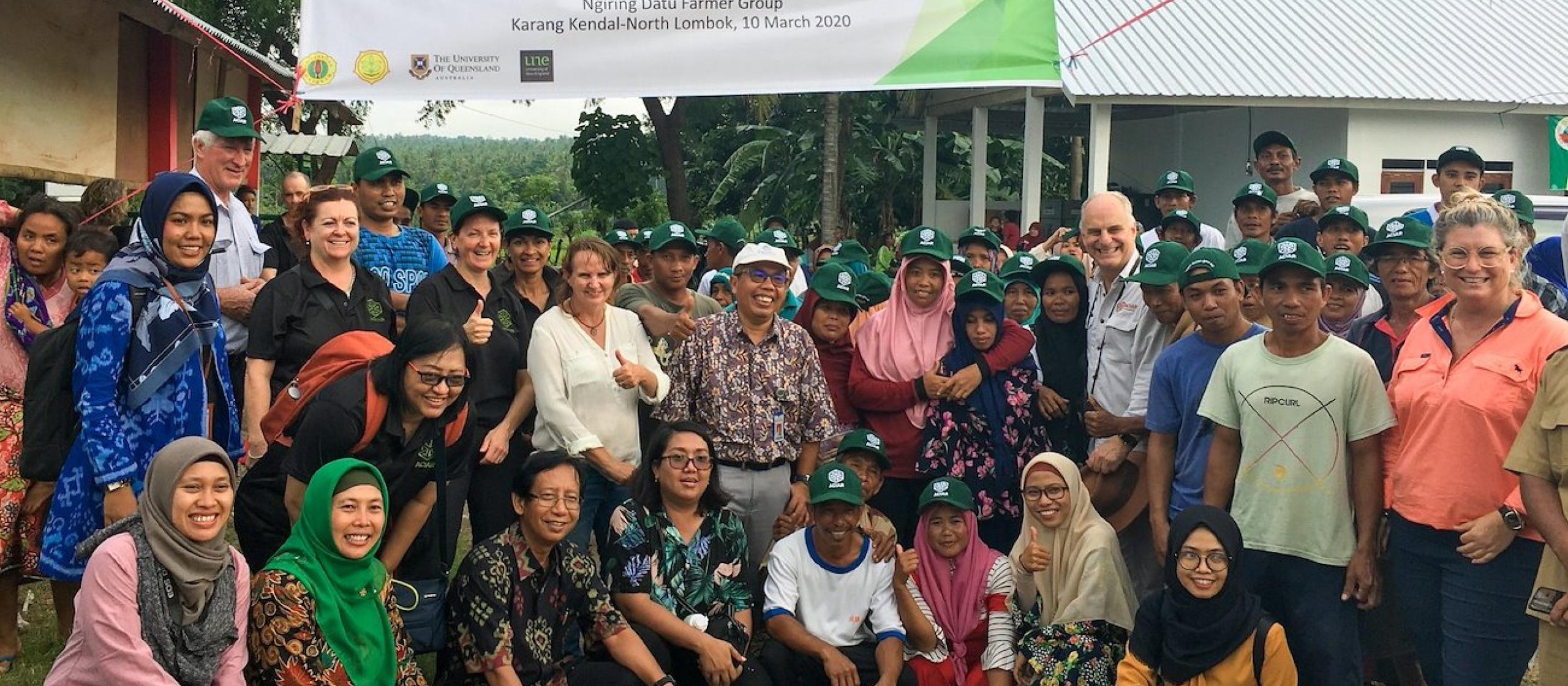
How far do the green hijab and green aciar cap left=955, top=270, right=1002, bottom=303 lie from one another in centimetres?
243

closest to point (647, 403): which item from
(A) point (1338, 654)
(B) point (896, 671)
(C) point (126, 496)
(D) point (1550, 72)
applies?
(B) point (896, 671)

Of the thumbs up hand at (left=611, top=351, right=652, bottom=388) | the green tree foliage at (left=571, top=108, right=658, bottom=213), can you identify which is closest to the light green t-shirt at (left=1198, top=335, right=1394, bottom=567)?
the thumbs up hand at (left=611, top=351, right=652, bottom=388)

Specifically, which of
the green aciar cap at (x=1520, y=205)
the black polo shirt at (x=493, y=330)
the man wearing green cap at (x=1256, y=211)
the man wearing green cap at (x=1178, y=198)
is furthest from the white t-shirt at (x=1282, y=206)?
the black polo shirt at (x=493, y=330)

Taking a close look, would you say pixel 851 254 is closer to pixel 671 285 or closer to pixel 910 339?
pixel 671 285

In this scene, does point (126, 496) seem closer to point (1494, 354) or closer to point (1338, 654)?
point (1338, 654)

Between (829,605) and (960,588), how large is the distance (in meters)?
0.52

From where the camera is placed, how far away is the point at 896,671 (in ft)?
16.0

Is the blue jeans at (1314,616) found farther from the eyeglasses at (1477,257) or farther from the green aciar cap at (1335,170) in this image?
the green aciar cap at (1335,170)

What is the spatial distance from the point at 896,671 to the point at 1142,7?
39.7 feet

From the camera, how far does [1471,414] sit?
393 centimetres

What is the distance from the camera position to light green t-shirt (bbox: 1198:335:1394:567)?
4246 mm

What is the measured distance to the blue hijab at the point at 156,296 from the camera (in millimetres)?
4117

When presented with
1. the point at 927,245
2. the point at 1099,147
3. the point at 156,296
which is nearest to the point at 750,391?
the point at 927,245

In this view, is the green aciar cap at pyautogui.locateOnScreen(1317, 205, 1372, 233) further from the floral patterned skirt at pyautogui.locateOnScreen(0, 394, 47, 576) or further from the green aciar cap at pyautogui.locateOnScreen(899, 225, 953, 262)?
the floral patterned skirt at pyautogui.locateOnScreen(0, 394, 47, 576)
